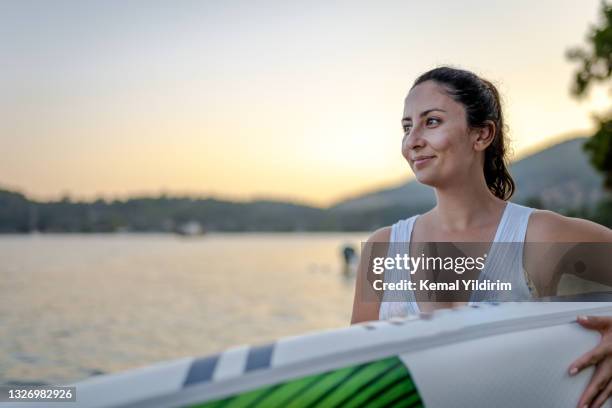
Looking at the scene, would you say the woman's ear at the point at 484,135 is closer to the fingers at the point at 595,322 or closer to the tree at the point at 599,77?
the fingers at the point at 595,322

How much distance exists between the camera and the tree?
16.2 meters

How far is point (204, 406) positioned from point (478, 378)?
2.38ft

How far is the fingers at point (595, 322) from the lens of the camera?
176 cm

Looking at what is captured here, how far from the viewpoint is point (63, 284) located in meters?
23.7

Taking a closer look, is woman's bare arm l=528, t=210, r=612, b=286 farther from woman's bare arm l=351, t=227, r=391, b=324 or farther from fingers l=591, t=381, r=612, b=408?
woman's bare arm l=351, t=227, r=391, b=324

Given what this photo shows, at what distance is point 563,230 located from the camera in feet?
6.58

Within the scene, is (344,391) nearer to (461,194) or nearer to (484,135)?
(461,194)

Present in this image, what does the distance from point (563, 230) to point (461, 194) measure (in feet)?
1.25

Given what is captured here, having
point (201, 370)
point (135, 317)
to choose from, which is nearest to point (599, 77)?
point (135, 317)

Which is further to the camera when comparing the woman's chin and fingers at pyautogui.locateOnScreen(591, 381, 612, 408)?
the woman's chin

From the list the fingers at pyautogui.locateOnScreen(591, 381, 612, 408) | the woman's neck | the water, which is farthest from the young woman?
the water

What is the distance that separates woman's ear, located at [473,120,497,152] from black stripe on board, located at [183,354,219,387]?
1346 millimetres

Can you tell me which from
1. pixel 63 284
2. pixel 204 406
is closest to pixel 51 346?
pixel 204 406

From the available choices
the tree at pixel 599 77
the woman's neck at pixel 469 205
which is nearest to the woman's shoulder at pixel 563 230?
the woman's neck at pixel 469 205
